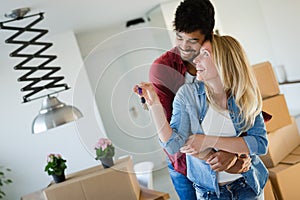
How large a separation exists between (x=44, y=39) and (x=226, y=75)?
308 centimetres

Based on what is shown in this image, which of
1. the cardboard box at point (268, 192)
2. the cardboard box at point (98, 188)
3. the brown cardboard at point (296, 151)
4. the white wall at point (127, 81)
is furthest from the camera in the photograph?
the brown cardboard at point (296, 151)

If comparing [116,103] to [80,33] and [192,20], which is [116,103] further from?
[80,33]

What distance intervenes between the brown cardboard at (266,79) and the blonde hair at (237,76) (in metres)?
1.07

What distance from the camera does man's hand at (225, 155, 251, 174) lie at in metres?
1.05

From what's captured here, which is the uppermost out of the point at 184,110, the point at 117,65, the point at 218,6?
the point at 218,6

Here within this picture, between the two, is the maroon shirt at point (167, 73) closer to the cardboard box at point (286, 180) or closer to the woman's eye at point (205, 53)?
the woman's eye at point (205, 53)

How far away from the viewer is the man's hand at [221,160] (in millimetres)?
979

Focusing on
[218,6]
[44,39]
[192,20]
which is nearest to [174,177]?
[192,20]

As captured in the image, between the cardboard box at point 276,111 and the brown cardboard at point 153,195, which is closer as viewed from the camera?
the brown cardboard at point 153,195

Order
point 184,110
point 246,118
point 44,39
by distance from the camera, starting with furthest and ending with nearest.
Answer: point 44,39
point 246,118
point 184,110

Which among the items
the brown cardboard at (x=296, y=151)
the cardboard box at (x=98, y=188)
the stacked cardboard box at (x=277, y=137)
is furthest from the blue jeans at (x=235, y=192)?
the brown cardboard at (x=296, y=151)

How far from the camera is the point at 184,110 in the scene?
0.90m

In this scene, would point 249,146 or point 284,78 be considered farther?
point 284,78

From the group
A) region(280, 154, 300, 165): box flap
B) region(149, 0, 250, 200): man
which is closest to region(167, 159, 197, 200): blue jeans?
region(149, 0, 250, 200): man
